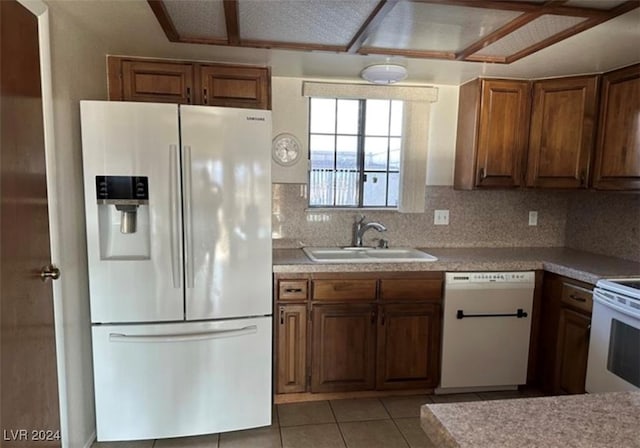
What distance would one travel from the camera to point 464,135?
9.80ft

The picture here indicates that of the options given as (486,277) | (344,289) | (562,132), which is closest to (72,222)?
(344,289)

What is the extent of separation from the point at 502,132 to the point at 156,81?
2.34 meters

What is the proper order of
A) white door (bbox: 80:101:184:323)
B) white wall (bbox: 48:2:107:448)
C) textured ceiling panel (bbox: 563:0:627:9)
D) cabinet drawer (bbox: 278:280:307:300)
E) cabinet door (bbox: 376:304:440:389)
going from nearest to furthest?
1. textured ceiling panel (bbox: 563:0:627:9)
2. white wall (bbox: 48:2:107:448)
3. white door (bbox: 80:101:184:323)
4. cabinet drawer (bbox: 278:280:307:300)
5. cabinet door (bbox: 376:304:440:389)

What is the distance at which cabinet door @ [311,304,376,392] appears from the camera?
8.23ft

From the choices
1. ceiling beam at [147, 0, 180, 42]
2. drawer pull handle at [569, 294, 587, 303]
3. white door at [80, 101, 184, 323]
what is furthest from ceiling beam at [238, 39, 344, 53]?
drawer pull handle at [569, 294, 587, 303]

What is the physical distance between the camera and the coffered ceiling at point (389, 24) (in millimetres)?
1657

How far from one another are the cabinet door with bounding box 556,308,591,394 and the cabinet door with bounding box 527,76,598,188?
0.93 metres

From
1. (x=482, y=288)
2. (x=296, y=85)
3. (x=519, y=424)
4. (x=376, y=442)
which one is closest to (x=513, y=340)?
(x=482, y=288)

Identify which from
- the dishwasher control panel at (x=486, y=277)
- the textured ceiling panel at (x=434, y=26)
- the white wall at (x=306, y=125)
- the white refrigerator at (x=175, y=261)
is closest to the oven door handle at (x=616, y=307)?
the dishwasher control panel at (x=486, y=277)

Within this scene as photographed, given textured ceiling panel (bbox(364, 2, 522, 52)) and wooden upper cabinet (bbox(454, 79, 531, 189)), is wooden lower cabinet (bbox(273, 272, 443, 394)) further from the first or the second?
textured ceiling panel (bbox(364, 2, 522, 52))

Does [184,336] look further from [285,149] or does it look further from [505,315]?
[505,315]

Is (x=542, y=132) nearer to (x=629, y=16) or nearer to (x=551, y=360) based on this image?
(x=629, y=16)

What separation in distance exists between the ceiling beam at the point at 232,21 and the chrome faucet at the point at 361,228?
59.1 inches

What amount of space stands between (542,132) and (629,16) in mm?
1145
